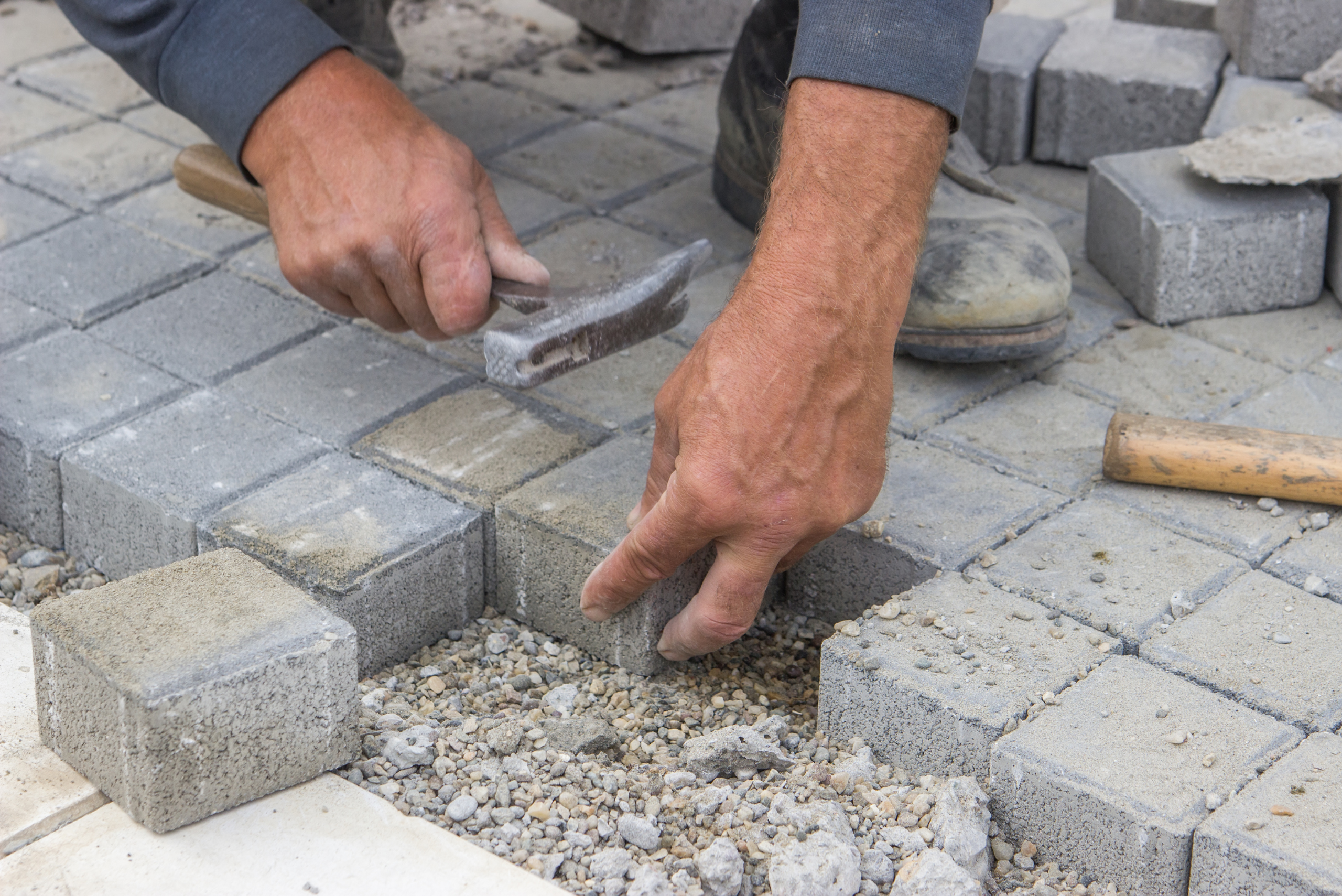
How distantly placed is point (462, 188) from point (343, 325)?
66 cm

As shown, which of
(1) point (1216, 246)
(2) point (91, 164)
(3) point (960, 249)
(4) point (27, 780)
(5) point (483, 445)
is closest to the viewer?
(4) point (27, 780)

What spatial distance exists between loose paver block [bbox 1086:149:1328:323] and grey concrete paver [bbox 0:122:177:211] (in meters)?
2.36

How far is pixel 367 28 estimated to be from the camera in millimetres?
3850

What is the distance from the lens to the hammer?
2244 mm

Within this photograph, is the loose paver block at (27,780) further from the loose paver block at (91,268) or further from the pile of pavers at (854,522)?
the loose paver block at (91,268)

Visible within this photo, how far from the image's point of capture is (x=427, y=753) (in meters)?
2.13

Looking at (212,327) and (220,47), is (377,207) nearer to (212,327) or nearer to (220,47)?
(220,47)

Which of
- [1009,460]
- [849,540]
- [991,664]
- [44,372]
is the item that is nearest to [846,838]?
[991,664]

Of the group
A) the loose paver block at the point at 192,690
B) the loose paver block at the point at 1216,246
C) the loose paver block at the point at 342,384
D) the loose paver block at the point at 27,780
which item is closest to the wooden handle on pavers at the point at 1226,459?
the loose paver block at the point at 1216,246

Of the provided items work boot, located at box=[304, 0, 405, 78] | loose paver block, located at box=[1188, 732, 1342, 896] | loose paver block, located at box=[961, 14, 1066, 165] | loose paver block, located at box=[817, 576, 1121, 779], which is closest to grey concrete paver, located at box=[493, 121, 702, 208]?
work boot, located at box=[304, 0, 405, 78]

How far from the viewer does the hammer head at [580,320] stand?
7.35 ft

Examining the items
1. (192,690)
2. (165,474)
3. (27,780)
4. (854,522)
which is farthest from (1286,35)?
(27,780)

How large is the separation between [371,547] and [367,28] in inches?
79.7

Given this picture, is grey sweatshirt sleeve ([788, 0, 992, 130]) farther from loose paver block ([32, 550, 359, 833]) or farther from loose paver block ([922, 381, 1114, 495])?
loose paver block ([32, 550, 359, 833])
